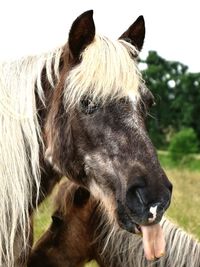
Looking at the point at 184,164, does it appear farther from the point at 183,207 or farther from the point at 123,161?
the point at 123,161

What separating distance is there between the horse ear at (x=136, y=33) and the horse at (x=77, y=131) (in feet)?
0.46

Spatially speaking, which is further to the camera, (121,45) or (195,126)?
(195,126)

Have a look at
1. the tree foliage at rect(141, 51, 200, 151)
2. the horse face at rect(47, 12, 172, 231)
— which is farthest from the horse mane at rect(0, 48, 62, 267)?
the tree foliage at rect(141, 51, 200, 151)

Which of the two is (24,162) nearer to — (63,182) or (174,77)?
(63,182)

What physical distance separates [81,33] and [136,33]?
0.58 metres

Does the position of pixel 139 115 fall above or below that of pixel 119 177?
above

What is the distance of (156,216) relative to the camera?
133 inches

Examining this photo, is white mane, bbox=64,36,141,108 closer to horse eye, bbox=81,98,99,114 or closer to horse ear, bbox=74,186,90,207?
horse eye, bbox=81,98,99,114

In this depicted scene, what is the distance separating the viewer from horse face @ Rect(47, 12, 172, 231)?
133 inches

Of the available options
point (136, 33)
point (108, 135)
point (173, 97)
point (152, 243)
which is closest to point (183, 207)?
point (136, 33)

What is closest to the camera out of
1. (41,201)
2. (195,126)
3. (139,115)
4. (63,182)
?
(139,115)

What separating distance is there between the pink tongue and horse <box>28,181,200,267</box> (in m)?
1.04

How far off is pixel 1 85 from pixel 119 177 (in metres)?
0.98


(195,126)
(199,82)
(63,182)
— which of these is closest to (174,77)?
(199,82)
